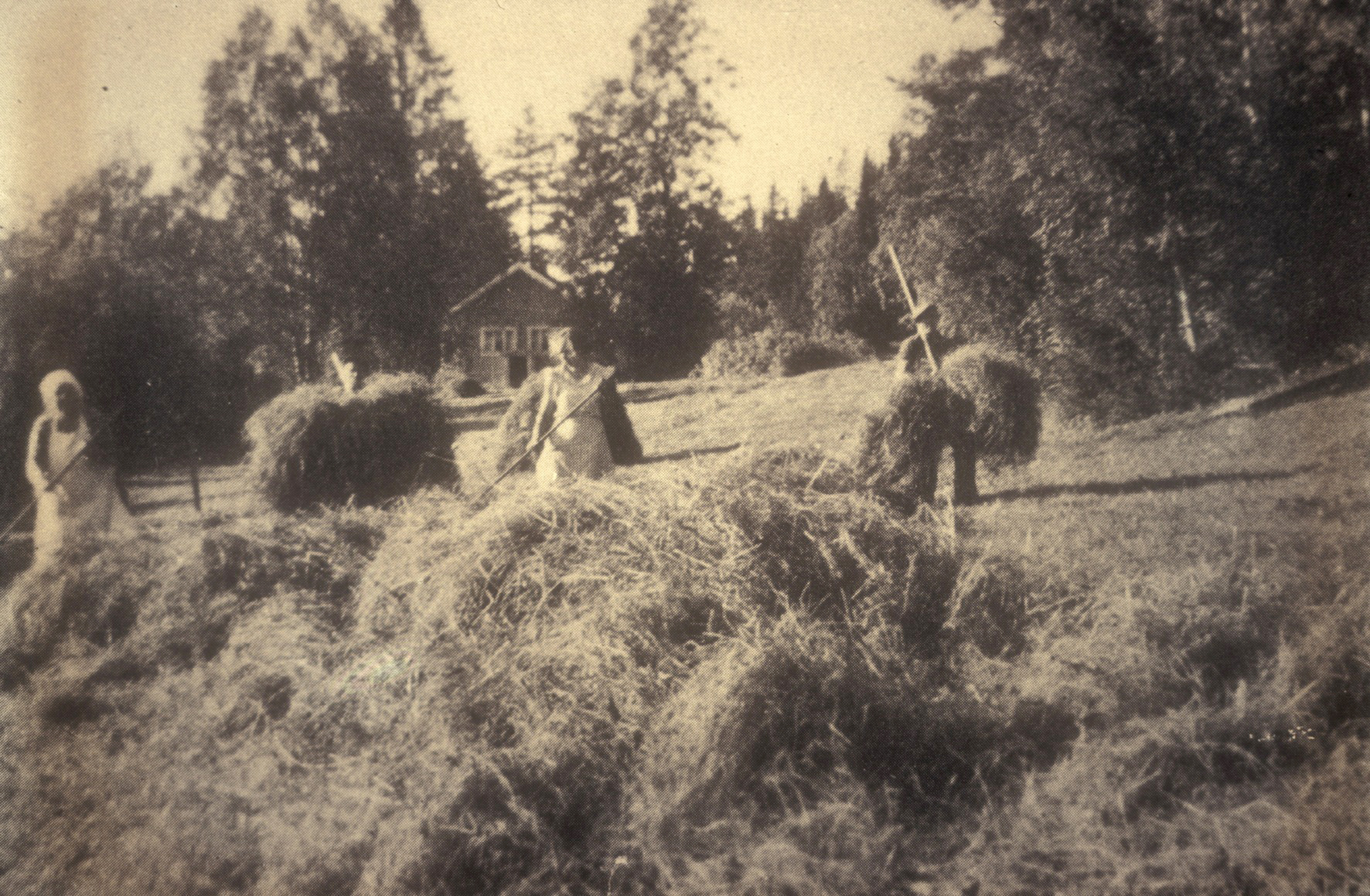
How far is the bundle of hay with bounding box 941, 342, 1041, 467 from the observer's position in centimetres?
417

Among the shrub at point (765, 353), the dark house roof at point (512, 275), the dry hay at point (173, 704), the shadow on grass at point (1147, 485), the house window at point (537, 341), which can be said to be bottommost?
the dry hay at point (173, 704)

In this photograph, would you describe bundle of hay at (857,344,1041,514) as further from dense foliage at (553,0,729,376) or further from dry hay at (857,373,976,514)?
dense foliage at (553,0,729,376)

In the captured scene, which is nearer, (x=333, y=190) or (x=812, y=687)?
(x=812, y=687)

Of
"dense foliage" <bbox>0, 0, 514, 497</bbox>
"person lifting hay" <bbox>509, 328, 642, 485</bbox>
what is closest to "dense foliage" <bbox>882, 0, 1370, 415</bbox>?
"person lifting hay" <bbox>509, 328, 642, 485</bbox>

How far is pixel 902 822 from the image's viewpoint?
2.63 meters

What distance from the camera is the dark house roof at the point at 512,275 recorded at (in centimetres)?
456

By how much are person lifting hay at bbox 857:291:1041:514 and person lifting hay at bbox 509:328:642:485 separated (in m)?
1.60

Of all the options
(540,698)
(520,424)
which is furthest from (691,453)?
(540,698)

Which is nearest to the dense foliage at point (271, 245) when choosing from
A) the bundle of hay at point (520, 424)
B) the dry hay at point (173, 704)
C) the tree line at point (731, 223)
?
the tree line at point (731, 223)

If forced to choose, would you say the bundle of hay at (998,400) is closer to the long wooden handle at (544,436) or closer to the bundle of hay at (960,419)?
the bundle of hay at (960,419)

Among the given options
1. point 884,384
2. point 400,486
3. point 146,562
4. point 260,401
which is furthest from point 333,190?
point 884,384

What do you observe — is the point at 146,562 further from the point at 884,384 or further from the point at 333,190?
the point at 884,384

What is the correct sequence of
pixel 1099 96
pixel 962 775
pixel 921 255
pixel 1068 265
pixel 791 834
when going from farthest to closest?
pixel 921 255
pixel 1068 265
pixel 1099 96
pixel 962 775
pixel 791 834

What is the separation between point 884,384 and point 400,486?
322 centimetres
